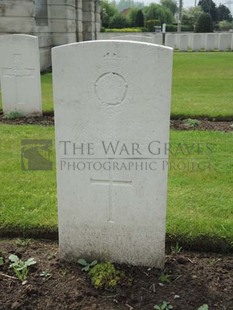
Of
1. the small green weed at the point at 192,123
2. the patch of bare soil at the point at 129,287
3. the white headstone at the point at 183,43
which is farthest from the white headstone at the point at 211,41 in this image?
the patch of bare soil at the point at 129,287

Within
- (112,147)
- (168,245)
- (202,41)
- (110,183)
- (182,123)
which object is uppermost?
(202,41)

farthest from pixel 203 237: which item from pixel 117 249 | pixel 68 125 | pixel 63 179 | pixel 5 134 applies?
pixel 5 134

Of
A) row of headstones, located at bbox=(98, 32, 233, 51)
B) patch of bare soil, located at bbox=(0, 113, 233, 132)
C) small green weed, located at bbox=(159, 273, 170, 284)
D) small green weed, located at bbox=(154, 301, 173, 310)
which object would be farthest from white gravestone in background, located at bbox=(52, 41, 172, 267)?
row of headstones, located at bbox=(98, 32, 233, 51)

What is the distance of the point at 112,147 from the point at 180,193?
1.68 metres

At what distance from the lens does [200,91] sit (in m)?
10.2

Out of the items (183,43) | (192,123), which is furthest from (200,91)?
(183,43)

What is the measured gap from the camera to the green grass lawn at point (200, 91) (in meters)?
7.74

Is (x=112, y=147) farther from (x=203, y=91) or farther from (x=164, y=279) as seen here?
(x=203, y=91)

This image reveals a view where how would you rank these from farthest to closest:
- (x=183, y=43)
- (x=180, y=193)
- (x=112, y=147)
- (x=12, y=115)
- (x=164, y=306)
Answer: (x=183, y=43)
(x=12, y=115)
(x=180, y=193)
(x=112, y=147)
(x=164, y=306)

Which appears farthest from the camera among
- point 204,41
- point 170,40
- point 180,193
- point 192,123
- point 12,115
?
point 170,40

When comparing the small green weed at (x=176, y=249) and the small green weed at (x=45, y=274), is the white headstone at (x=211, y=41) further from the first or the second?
the small green weed at (x=45, y=274)

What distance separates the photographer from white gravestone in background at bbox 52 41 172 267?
240 cm

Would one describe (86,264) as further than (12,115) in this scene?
No

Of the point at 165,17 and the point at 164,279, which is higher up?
the point at 165,17
